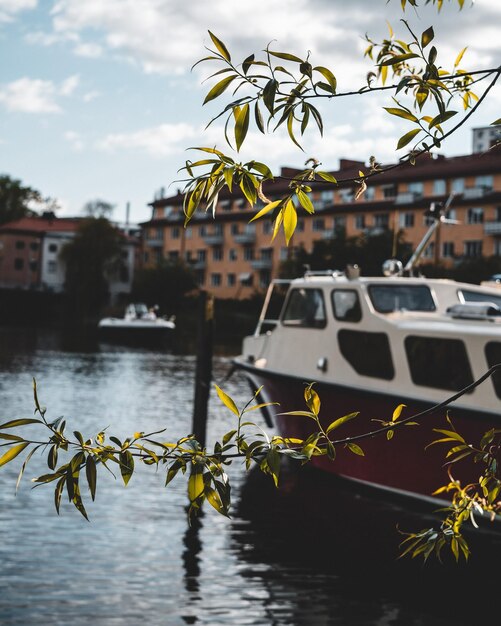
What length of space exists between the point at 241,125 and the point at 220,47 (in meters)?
0.21

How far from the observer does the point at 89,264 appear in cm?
11038

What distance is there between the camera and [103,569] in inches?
485

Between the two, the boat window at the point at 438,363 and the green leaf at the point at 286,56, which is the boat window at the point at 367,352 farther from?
the green leaf at the point at 286,56

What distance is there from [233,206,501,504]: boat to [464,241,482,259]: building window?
67404mm

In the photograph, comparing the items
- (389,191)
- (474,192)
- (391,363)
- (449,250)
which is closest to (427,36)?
(391,363)

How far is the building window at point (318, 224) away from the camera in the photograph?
97.9m

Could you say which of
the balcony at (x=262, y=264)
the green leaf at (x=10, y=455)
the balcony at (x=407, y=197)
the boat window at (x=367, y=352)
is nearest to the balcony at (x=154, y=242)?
the balcony at (x=262, y=264)

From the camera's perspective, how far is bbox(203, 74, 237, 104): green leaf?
2.56 metres

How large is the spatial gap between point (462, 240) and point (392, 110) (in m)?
83.9

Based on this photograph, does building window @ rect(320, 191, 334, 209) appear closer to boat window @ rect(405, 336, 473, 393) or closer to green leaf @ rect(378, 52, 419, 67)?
boat window @ rect(405, 336, 473, 393)

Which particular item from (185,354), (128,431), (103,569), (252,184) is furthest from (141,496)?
(185,354)

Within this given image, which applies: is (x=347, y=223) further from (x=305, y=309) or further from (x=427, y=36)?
(x=427, y=36)

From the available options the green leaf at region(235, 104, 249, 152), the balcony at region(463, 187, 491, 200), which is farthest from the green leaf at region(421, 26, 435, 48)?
the balcony at region(463, 187, 491, 200)

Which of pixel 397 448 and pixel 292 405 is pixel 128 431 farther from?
pixel 397 448
